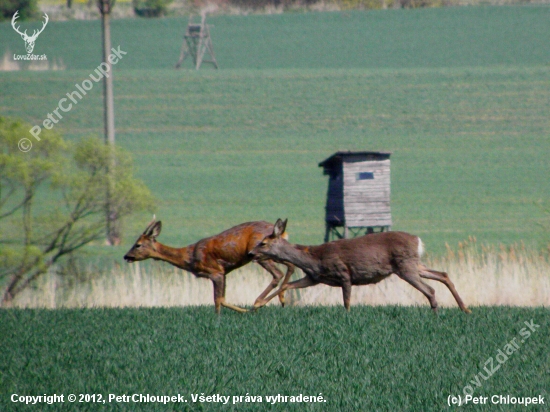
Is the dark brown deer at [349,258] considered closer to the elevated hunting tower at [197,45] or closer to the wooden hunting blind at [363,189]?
the wooden hunting blind at [363,189]

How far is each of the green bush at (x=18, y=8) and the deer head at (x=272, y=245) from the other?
37307mm

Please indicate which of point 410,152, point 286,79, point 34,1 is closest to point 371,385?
point 410,152

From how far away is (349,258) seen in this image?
11445 millimetres

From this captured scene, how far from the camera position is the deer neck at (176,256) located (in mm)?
11977

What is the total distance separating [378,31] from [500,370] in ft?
136

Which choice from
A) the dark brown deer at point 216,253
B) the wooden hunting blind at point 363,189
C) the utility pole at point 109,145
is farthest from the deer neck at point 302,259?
the wooden hunting blind at point 363,189

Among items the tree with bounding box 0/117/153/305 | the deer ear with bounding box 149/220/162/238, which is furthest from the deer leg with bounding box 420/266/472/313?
the tree with bounding box 0/117/153/305

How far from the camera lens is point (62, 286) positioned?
1852 cm

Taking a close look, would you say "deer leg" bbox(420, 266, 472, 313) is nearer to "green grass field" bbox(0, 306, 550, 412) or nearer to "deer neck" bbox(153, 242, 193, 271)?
"green grass field" bbox(0, 306, 550, 412)

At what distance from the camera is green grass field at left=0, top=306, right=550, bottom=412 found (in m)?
7.85

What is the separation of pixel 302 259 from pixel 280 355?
237 cm

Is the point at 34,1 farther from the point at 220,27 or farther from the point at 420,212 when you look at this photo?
the point at 420,212

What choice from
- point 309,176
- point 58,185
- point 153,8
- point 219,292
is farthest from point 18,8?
point 219,292

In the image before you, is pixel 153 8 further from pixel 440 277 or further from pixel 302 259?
pixel 440 277
